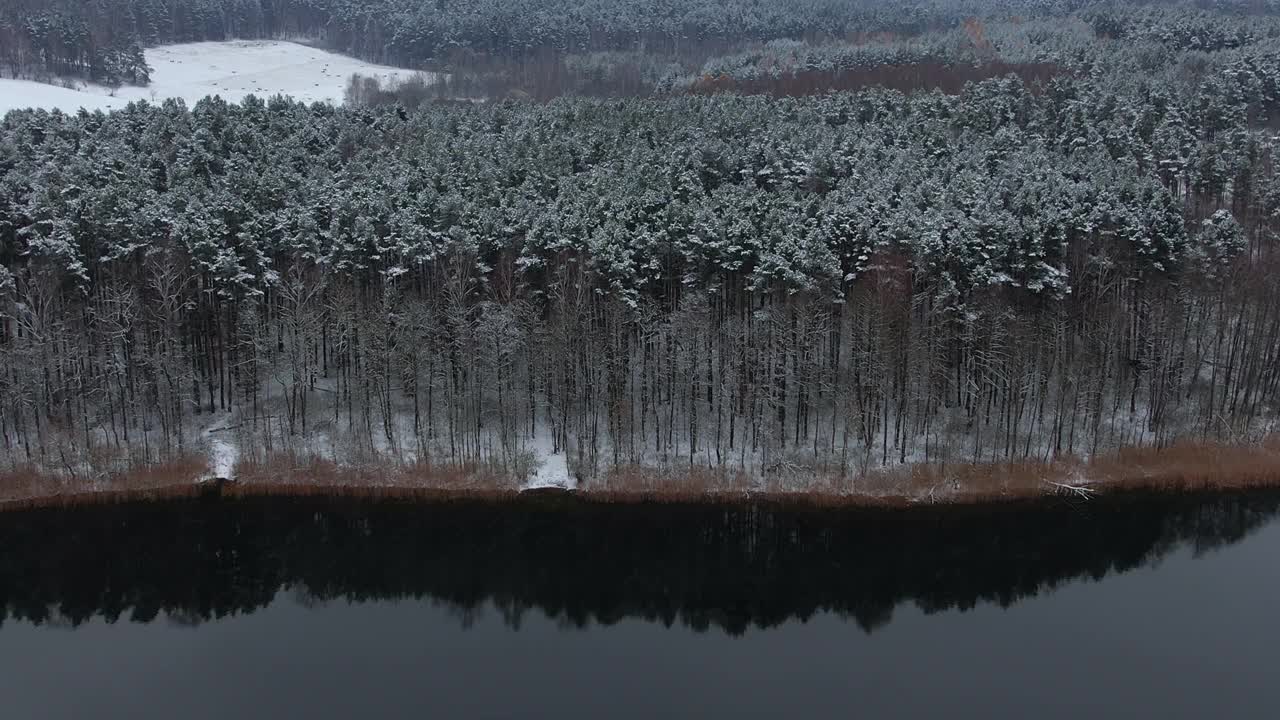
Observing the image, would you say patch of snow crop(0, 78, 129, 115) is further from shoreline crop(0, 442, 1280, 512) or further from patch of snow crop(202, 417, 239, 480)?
shoreline crop(0, 442, 1280, 512)

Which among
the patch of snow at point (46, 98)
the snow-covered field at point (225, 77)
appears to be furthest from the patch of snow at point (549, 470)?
the snow-covered field at point (225, 77)

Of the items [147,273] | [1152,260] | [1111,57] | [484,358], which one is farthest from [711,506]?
[1111,57]

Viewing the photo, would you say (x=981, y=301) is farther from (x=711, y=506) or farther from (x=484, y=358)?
(x=484, y=358)

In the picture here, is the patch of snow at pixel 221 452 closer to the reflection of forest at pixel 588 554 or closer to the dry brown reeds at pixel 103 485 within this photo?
the dry brown reeds at pixel 103 485

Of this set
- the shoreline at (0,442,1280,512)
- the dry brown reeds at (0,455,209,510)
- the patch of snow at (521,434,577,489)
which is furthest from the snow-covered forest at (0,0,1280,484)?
the shoreline at (0,442,1280,512)

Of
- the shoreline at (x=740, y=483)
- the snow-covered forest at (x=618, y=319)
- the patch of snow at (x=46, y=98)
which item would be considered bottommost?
the shoreline at (x=740, y=483)

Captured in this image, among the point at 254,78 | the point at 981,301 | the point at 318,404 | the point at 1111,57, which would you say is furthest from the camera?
the point at 254,78

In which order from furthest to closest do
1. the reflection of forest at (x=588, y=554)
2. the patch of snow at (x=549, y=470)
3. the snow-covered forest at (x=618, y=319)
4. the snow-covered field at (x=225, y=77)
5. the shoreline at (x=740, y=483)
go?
the snow-covered field at (x=225, y=77) < the snow-covered forest at (x=618, y=319) < the patch of snow at (x=549, y=470) < the shoreline at (x=740, y=483) < the reflection of forest at (x=588, y=554)
